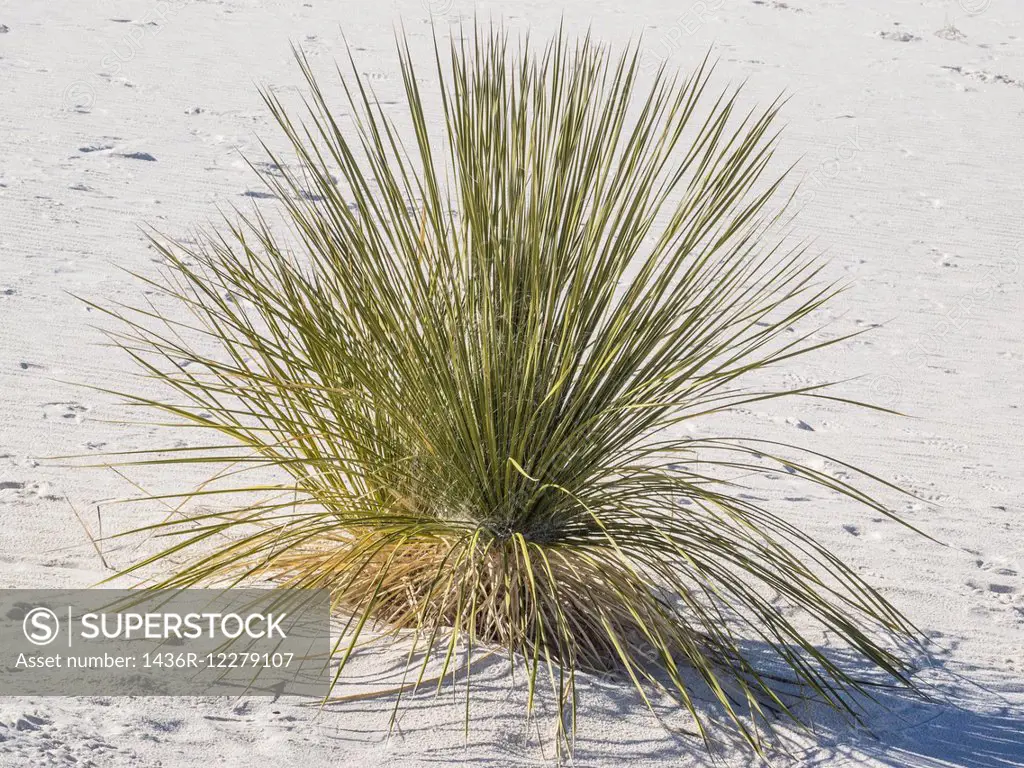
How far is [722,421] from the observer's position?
14.6 ft

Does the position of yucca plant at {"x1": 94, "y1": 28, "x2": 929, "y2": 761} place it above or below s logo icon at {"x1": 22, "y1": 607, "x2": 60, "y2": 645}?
above

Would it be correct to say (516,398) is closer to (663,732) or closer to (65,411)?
(663,732)

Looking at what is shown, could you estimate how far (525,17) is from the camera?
10719 mm

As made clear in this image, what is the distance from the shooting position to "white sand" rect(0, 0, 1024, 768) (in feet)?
7.45

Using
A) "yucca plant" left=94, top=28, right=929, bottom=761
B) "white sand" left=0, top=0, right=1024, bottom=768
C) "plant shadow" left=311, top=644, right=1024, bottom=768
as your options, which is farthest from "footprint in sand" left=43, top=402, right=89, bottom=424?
"plant shadow" left=311, top=644, right=1024, bottom=768

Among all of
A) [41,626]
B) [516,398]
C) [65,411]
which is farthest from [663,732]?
[65,411]

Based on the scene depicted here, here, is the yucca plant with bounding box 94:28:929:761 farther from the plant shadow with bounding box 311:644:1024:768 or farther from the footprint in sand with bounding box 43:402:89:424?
the footprint in sand with bounding box 43:402:89:424

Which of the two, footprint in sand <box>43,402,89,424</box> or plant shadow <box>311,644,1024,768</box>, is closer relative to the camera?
plant shadow <box>311,644,1024,768</box>

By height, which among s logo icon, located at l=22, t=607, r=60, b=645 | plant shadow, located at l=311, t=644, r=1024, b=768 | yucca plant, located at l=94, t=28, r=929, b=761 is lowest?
plant shadow, located at l=311, t=644, r=1024, b=768

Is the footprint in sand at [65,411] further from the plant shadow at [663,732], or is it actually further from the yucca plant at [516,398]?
the plant shadow at [663,732]

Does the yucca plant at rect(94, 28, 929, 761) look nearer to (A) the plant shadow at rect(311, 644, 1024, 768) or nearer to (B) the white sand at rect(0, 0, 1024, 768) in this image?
(A) the plant shadow at rect(311, 644, 1024, 768)

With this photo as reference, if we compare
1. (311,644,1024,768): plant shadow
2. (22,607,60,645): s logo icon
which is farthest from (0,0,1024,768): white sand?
(22,607,60,645): s logo icon

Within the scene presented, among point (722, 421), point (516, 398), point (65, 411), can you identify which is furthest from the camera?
point (722, 421)

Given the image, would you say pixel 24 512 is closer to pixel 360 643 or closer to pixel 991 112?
pixel 360 643
